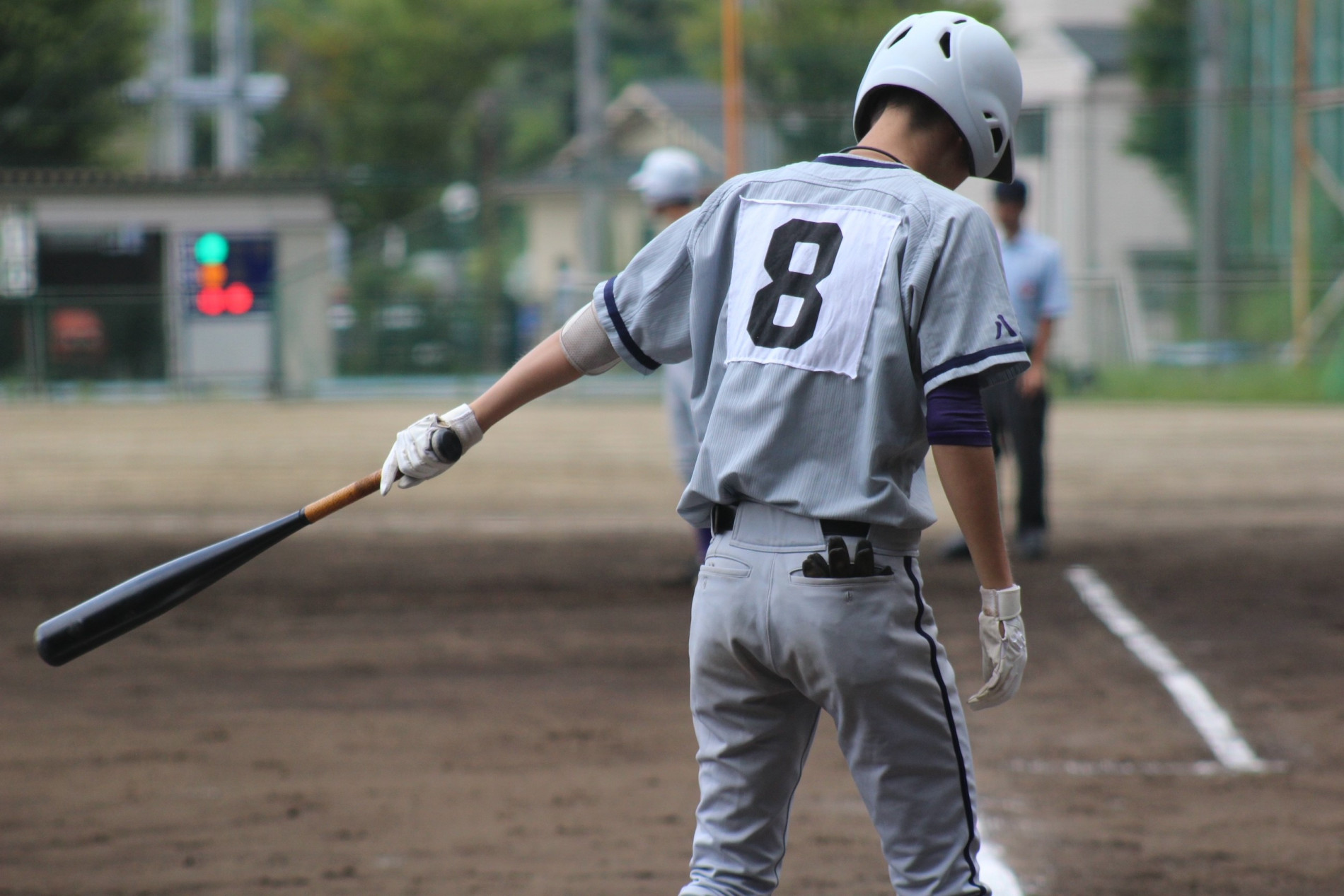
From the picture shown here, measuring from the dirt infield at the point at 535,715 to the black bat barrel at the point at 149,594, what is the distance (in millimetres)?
1225

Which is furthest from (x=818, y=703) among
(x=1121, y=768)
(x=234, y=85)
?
(x=234, y=85)

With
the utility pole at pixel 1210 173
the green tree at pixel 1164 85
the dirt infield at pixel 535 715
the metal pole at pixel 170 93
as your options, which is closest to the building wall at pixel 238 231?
the metal pole at pixel 170 93

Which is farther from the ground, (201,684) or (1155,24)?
(1155,24)

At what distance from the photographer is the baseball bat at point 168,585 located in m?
2.81

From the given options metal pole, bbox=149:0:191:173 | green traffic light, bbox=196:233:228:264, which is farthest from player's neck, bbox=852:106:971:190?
metal pole, bbox=149:0:191:173

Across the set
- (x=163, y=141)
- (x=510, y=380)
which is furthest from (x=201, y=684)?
(x=163, y=141)

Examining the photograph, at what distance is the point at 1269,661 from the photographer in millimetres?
6383

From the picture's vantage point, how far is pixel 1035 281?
27.5ft

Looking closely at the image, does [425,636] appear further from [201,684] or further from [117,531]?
[117,531]

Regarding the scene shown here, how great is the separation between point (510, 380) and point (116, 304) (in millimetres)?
22238

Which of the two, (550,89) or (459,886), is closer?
(459,886)

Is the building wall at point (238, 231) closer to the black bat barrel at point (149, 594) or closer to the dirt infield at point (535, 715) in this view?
the dirt infield at point (535, 715)

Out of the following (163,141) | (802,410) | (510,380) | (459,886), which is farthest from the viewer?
(163,141)

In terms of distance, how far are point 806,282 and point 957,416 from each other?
33cm
